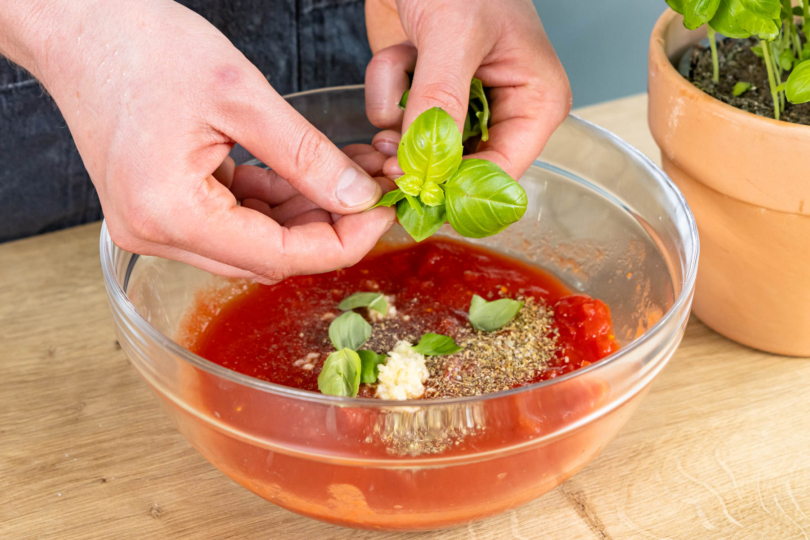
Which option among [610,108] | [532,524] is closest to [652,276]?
[532,524]

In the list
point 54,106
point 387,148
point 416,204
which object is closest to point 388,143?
point 387,148

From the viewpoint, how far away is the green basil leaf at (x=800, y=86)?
80 centimetres

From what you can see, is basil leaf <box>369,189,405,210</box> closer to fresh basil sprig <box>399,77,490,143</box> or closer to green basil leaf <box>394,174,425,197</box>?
green basil leaf <box>394,174,425,197</box>

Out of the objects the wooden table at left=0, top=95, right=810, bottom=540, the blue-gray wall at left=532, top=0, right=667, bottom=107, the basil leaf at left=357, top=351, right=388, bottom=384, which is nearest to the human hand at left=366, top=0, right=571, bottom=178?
the basil leaf at left=357, top=351, right=388, bottom=384

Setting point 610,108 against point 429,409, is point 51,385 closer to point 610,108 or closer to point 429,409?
point 429,409

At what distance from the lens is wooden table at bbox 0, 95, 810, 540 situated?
0.82 meters

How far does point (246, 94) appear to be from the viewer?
2.38 ft

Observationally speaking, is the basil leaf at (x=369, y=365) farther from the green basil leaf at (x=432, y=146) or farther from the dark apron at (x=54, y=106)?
the dark apron at (x=54, y=106)

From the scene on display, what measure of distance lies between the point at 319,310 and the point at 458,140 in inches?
13.2

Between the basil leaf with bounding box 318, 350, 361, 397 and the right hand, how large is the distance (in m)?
0.10

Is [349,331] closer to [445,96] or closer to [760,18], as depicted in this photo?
[445,96]

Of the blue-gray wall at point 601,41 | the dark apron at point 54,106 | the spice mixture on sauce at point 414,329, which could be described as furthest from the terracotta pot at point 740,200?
the blue-gray wall at point 601,41

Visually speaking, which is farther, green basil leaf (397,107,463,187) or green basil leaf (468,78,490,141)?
green basil leaf (468,78,490,141)

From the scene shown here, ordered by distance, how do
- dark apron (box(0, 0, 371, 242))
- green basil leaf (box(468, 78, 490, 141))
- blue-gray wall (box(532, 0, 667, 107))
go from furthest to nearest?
blue-gray wall (box(532, 0, 667, 107)) < dark apron (box(0, 0, 371, 242)) < green basil leaf (box(468, 78, 490, 141))
